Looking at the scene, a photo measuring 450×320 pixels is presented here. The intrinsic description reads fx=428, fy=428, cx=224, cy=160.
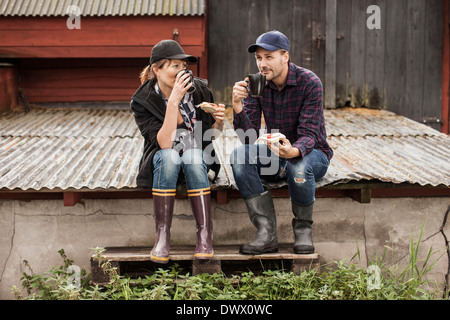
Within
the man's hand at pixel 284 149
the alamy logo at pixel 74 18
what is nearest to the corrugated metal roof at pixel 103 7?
the alamy logo at pixel 74 18

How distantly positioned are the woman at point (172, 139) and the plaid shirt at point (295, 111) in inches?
13.8

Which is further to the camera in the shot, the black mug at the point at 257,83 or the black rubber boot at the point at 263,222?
the black rubber boot at the point at 263,222

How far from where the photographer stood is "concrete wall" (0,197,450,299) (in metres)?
4.56

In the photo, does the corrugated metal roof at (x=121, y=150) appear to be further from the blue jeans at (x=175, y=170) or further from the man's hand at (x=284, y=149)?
the man's hand at (x=284, y=149)

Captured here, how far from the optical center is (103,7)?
21.6 ft

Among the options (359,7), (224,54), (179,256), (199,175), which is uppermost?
(359,7)

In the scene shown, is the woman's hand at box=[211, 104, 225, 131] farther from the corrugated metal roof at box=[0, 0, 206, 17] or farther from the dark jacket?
the corrugated metal roof at box=[0, 0, 206, 17]

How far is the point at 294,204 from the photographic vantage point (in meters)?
3.73

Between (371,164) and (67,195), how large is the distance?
3.17 metres

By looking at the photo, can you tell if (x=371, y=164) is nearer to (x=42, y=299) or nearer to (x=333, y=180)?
(x=333, y=180)

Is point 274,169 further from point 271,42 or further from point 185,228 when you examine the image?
point 185,228

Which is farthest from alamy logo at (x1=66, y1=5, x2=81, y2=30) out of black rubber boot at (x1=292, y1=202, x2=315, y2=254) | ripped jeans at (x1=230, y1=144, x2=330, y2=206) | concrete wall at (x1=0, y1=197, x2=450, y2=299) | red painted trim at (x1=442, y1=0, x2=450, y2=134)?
red painted trim at (x1=442, y1=0, x2=450, y2=134)

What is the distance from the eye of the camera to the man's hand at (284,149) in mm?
3459
